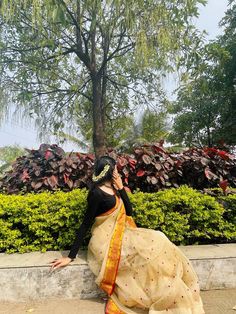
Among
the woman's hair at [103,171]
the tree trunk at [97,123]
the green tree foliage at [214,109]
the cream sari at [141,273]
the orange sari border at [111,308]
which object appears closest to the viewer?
the cream sari at [141,273]

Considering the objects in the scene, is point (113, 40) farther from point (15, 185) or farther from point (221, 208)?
point (221, 208)

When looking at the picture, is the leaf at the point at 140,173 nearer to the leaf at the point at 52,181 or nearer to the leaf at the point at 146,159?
the leaf at the point at 146,159

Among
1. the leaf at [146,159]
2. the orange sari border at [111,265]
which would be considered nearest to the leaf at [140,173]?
the leaf at [146,159]

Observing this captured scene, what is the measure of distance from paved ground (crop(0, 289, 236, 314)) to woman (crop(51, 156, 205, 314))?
176 mm

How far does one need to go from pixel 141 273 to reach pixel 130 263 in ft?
0.38

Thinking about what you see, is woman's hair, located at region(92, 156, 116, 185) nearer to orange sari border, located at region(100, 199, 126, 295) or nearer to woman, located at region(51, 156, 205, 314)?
woman, located at region(51, 156, 205, 314)

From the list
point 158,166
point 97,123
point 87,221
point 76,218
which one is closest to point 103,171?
point 87,221

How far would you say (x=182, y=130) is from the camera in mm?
13086

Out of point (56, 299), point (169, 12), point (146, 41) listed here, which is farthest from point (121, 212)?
point (169, 12)

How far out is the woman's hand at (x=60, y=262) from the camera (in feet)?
8.52

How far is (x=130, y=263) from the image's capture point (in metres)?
2.44

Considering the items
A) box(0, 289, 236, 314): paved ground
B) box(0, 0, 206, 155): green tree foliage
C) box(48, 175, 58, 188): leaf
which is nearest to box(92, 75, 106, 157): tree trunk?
box(0, 0, 206, 155): green tree foliage

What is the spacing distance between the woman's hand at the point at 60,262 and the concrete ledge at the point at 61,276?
4cm

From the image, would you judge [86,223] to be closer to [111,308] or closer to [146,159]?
[111,308]
